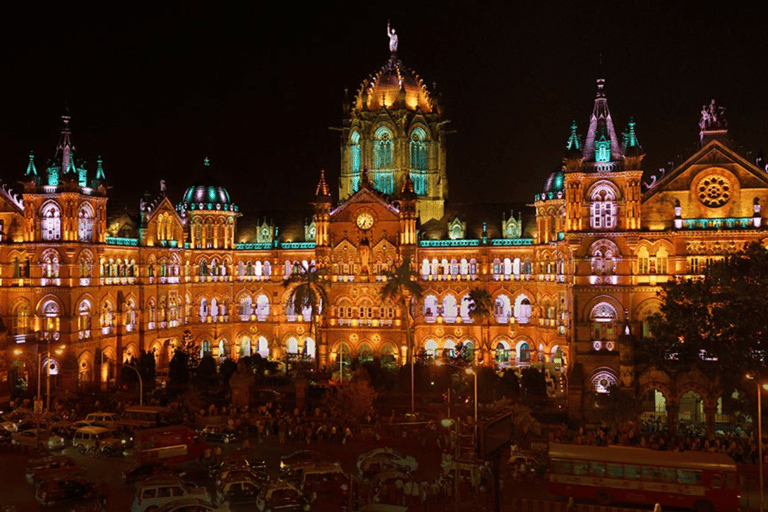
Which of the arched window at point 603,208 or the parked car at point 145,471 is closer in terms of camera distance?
the parked car at point 145,471

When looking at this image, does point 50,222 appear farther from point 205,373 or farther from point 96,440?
point 96,440

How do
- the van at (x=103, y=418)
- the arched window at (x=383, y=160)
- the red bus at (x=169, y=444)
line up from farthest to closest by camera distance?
the arched window at (x=383, y=160) < the van at (x=103, y=418) < the red bus at (x=169, y=444)

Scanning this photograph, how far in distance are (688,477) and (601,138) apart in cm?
3221

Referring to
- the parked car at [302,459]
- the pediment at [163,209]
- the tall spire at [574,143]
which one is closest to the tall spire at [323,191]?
the pediment at [163,209]

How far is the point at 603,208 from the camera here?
61.1 metres

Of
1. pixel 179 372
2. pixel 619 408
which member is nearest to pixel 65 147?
pixel 179 372

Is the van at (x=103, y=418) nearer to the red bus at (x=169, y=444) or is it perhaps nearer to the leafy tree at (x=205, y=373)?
the red bus at (x=169, y=444)

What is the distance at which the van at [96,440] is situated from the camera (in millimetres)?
Result: 45688

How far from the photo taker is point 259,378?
67.7m

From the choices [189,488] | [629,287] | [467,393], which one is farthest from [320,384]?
[189,488]

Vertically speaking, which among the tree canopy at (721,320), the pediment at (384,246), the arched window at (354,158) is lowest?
the tree canopy at (721,320)

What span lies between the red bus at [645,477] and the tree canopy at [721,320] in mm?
12336

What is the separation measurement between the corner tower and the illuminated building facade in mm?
189

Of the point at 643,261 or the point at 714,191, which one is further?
the point at 643,261
